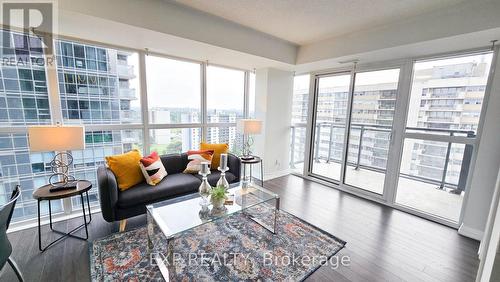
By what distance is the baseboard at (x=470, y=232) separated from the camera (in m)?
2.32

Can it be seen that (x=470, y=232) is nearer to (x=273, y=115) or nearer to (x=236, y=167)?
(x=236, y=167)

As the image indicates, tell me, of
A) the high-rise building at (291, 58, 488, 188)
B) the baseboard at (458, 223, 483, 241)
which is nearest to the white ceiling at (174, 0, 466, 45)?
the high-rise building at (291, 58, 488, 188)

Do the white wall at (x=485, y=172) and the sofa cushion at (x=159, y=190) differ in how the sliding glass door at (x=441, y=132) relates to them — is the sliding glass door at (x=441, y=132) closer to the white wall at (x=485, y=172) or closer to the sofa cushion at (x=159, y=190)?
the white wall at (x=485, y=172)

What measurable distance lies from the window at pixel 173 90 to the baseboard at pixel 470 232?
4003 mm

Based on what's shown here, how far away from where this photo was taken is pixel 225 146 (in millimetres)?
3303

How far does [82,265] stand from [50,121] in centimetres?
173

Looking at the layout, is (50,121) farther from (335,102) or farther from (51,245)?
(335,102)

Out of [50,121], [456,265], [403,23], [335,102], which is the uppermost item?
[403,23]

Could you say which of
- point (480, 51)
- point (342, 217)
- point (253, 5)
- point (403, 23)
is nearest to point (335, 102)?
point (403, 23)

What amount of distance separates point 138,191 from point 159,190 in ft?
0.71

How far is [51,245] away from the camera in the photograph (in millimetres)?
1999

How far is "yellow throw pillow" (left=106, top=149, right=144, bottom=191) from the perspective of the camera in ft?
7.61

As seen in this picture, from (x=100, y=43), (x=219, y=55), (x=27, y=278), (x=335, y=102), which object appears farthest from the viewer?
(x=335, y=102)

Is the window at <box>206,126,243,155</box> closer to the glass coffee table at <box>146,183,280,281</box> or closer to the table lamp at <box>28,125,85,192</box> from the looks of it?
the glass coffee table at <box>146,183,280,281</box>
